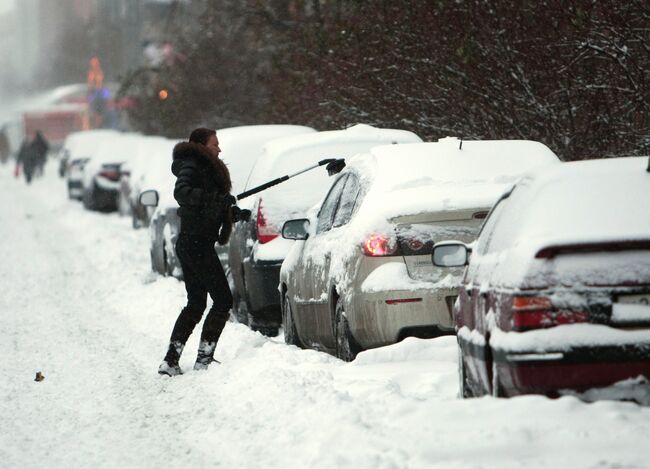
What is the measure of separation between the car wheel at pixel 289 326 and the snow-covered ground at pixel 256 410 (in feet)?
0.94

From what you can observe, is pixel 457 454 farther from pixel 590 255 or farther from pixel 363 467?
pixel 590 255

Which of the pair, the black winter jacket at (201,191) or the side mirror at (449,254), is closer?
the side mirror at (449,254)

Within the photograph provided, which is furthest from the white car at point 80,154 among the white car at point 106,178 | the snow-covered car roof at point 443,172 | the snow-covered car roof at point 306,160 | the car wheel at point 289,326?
the snow-covered car roof at point 443,172

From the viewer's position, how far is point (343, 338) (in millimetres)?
10148

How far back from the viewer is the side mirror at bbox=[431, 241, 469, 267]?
7840 mm

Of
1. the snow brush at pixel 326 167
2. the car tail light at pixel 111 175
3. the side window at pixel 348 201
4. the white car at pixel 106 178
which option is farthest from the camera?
the car tail light at pixel 111 175

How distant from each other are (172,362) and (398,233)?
6.90 ft

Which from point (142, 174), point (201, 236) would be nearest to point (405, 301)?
point (201, 236)

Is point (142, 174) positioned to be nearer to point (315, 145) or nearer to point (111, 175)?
point (111, 175)

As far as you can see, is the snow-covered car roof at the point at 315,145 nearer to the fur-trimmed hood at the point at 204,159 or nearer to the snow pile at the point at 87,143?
the fur-trimmed hood at the point at 204,159

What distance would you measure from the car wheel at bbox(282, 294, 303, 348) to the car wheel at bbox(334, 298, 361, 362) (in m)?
1.56

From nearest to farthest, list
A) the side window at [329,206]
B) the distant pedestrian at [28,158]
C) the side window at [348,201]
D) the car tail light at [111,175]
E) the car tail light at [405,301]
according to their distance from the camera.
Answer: the car tail light at [405,301]
the side window at [348,201]
the side window at [329,206]
the car tail light at [111,175]
the distant pedestrian at [28,158]

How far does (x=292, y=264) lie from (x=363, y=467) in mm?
5619

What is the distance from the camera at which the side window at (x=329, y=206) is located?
11068mm
